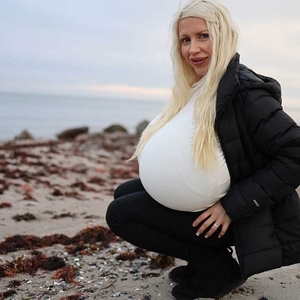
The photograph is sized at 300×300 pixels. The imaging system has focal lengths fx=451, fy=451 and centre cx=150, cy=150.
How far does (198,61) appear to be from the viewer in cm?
312

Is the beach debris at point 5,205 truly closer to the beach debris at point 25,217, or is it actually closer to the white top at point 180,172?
the beach debris at point 25,217

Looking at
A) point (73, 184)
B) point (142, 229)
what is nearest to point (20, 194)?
point (73, 184)

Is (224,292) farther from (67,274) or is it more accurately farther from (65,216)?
(65,216)

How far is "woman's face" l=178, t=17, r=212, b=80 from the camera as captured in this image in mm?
2990

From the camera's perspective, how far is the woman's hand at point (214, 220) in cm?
291

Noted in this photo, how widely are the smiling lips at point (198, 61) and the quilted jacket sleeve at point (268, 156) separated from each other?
0.50 m

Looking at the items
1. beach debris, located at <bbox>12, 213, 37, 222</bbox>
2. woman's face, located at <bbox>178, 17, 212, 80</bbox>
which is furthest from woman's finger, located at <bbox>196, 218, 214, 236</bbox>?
beach debris, located at <bbox>12, 213, 37, 222</bbox>

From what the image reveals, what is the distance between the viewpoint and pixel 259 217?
112 inches

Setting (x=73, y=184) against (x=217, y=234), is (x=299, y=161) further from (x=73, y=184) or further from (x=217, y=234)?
(x=73, y=184)

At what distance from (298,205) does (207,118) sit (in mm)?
829

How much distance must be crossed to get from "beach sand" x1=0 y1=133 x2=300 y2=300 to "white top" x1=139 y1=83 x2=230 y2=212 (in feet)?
2.91

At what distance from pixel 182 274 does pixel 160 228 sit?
0.64 meters

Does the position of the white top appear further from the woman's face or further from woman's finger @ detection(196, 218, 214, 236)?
the woman's face

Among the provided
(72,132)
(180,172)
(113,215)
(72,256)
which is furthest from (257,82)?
(72,132)
